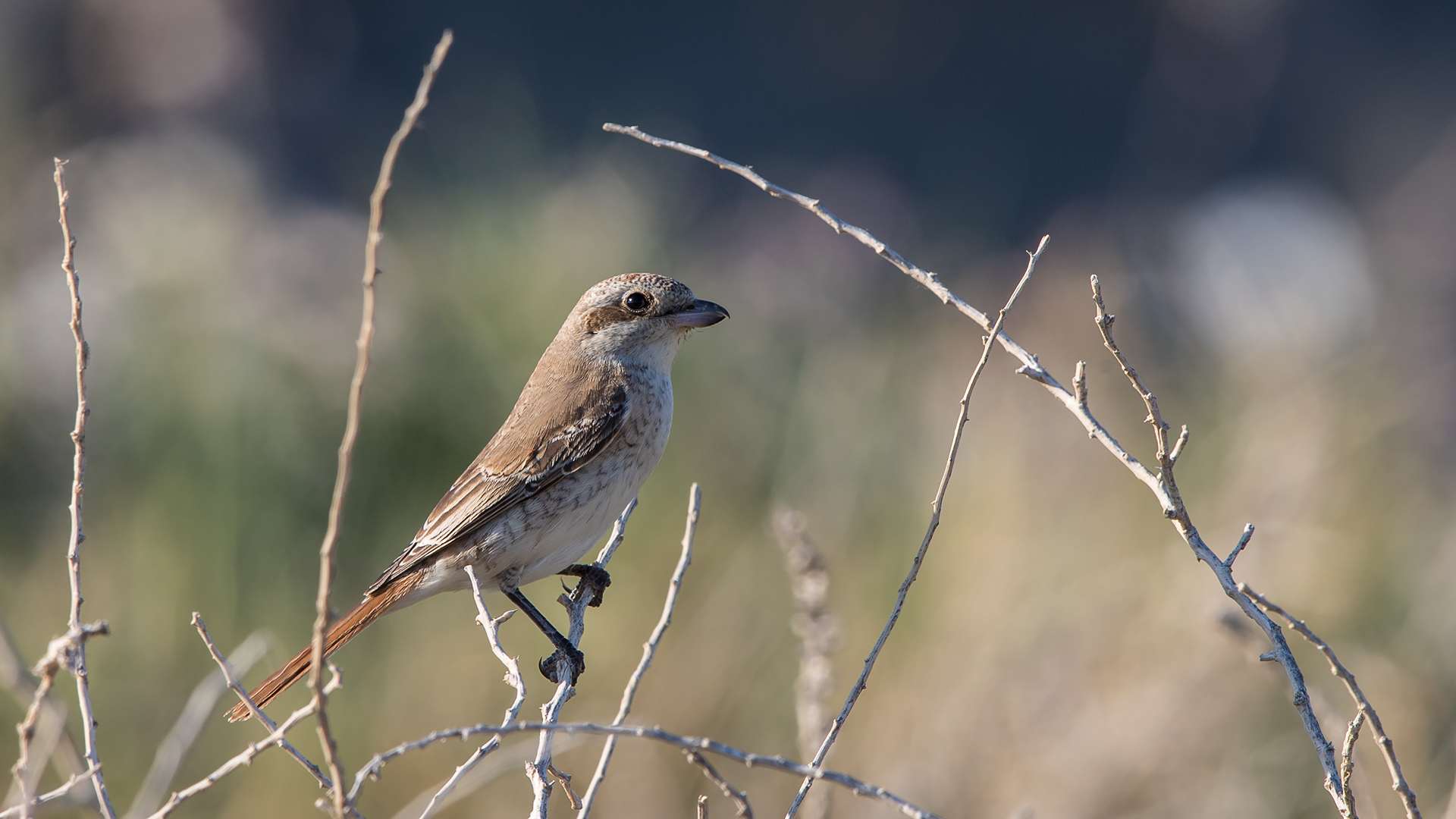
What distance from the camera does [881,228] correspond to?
7.71 m

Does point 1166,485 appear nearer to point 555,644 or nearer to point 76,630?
point 76,630

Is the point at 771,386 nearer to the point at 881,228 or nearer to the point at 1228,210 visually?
the point at 881,228

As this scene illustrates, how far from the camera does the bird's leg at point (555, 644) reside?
10.0 feet

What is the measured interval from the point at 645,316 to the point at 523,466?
53cm

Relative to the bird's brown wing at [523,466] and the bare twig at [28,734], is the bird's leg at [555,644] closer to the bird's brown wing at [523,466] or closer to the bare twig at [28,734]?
the bird's brown wing at [523,466]

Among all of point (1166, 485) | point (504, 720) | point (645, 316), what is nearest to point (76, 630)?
point (504, 720)

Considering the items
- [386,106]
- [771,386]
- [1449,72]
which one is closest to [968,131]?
[1449,72]

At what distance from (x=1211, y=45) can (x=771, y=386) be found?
5.04 meters

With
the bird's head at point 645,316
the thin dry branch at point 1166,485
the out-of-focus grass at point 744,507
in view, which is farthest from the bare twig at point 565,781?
the out-of-focus grass at point 744,507

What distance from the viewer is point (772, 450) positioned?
226 inches

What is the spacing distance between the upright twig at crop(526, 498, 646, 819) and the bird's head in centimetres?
47

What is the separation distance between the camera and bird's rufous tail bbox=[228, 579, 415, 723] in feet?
9.48

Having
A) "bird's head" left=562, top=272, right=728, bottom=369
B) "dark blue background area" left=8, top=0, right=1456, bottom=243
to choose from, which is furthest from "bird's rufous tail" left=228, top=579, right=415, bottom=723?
"dark blue background area" left=8, top=0, right=1456, bottom=243

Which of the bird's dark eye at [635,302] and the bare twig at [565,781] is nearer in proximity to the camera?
the bare twig at [565,781]
